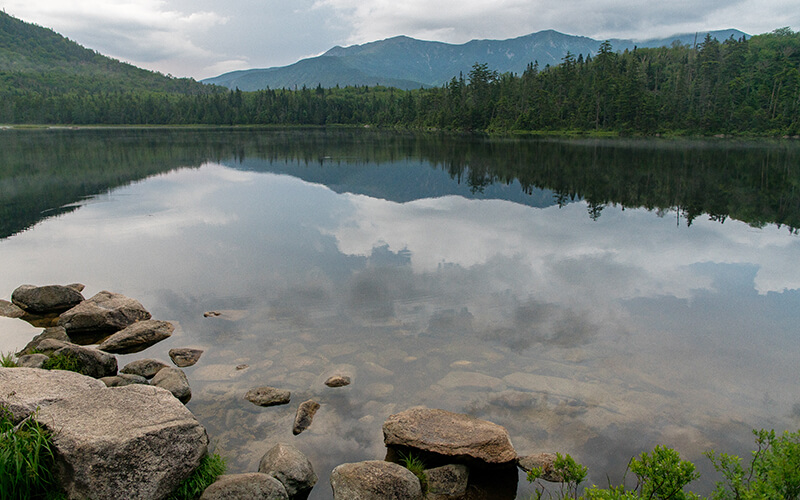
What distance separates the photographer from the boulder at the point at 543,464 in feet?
24.3

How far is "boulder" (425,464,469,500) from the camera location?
7113 millimetres

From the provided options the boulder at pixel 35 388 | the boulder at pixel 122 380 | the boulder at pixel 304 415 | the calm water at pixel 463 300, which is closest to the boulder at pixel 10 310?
the calm water at pixel 463 300

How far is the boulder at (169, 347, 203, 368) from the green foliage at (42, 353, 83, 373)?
1.83 metres

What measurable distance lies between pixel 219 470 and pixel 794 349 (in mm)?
12705

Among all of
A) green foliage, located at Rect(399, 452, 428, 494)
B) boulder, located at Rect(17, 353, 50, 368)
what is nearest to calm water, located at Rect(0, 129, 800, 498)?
green foliage, located at Rect(399, 452, 428, 494)

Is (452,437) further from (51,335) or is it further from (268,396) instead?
(51,335)

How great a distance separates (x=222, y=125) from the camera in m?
195

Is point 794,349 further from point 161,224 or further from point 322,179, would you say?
point 322,179

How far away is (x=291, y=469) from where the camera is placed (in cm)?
716

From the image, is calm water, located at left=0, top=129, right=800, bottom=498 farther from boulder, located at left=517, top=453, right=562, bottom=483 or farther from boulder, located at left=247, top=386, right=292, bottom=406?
boulder, located at left=517, top=453, right=562, bottom=483

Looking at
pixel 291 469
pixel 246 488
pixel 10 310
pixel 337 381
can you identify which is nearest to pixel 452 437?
pixel 291 469

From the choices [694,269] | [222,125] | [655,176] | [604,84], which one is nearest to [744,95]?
[604,84]

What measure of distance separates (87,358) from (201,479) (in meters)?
5.22

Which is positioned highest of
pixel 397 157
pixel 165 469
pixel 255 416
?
pixel 397 157
